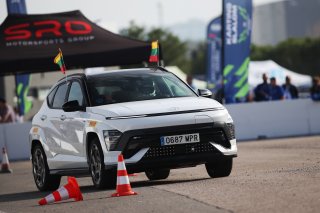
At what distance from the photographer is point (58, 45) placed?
2473 centimetres

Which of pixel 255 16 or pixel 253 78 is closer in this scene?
pixel 253 78

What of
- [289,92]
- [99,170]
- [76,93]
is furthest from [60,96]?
[289,92]

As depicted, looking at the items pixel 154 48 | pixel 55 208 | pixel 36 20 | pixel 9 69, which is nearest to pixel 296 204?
pixel 55 208

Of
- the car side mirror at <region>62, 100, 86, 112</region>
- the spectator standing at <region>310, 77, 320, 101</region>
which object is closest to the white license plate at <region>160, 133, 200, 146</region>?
the car side mirror at <region>62, 100, 86, 112</region>

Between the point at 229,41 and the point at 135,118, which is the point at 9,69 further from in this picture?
the point at 135,118

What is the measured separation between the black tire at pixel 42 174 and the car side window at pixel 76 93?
119 centimetres

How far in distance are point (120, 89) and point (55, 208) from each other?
271cm

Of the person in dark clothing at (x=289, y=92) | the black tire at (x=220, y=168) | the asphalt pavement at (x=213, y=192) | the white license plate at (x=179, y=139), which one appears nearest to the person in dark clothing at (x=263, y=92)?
the person in dark clothing at (x=289, y=92)

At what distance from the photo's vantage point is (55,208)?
12.1 metres

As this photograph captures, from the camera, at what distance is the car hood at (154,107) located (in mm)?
13336

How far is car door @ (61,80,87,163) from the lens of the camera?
14.1 metres

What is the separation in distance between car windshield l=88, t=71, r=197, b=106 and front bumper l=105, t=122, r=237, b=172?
3.50 feet

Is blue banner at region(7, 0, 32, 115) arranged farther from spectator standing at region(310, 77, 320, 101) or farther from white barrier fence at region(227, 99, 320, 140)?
spectator standing at region(310, 77, 320, 101)

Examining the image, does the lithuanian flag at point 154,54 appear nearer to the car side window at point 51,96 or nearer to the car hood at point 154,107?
the car side window at point 51,96
